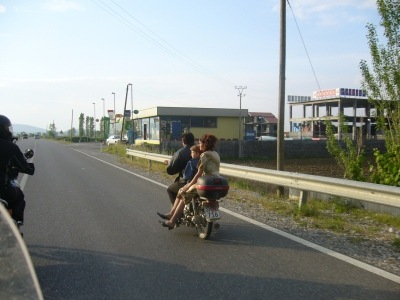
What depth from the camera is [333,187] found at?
8.24m

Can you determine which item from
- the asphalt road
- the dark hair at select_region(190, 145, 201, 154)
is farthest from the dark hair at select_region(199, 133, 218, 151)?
the asphalt road

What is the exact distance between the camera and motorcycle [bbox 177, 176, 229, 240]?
6598mm

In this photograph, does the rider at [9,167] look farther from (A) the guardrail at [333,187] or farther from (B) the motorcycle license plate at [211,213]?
(A) the guardrail at [333,187]

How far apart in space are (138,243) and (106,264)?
106cm

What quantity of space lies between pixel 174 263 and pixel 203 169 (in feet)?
5.85

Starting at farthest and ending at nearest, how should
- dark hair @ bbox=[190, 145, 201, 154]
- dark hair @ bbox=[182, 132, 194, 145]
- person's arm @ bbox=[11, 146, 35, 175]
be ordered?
1. dark hair @ bbox=[182, 132, 194, 145]
2. dark hair @ bbox=[190, 145, 201, 154]
3. person's arm @ bbox=[11, 146, 35, 175]

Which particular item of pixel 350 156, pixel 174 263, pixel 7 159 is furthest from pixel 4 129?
pixel 350 156

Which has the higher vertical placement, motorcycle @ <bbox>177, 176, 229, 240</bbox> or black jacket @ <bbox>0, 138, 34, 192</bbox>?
black jacket @ <bbox>0, 138, 34, 192</bbox>

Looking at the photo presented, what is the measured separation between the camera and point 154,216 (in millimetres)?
8734

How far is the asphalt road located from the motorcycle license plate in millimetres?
369

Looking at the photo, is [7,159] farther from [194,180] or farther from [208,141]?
[208,141]

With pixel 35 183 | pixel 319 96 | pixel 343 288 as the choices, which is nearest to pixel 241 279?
pixel 343 288

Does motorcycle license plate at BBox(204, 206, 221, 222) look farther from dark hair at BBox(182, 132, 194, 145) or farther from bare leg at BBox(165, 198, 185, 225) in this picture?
dark hair at BBox(182, 132, 194, 145)

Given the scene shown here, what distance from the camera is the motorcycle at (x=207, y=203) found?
21.6ft
